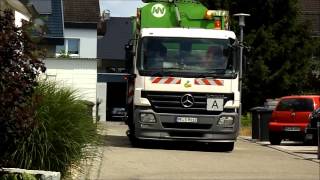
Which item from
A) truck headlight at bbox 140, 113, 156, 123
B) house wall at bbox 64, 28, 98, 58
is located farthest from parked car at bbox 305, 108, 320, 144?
house wall at bbox 64, 28, 98, 58

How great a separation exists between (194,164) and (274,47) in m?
28.8

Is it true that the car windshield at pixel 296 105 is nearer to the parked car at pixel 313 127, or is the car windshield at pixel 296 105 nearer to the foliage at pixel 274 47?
the parked car at pixel 313 127

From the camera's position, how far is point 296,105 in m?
22.5

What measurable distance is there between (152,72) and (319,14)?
4664 cm

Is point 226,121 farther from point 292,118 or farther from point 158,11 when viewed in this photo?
point 292,118

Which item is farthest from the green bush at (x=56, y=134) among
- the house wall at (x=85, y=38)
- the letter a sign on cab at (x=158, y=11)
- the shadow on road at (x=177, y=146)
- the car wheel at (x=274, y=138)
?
the house wall at (x=85, y=38)

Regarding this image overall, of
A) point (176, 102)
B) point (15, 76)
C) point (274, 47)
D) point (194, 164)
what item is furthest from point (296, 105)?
point (274, 47)

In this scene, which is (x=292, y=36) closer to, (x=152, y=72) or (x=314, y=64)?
(x=314, y=64)

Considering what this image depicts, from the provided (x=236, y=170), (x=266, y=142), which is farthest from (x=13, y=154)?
(x=266, y=142)

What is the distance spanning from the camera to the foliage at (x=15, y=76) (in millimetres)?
7418

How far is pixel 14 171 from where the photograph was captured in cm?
852

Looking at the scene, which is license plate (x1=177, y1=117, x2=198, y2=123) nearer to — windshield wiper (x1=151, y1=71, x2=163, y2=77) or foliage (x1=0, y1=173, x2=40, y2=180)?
windshield wiper (x1=151, y1=71, x2=163, y2=77)

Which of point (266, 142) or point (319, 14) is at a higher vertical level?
point (319, 14)

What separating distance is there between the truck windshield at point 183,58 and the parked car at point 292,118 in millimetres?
5716
